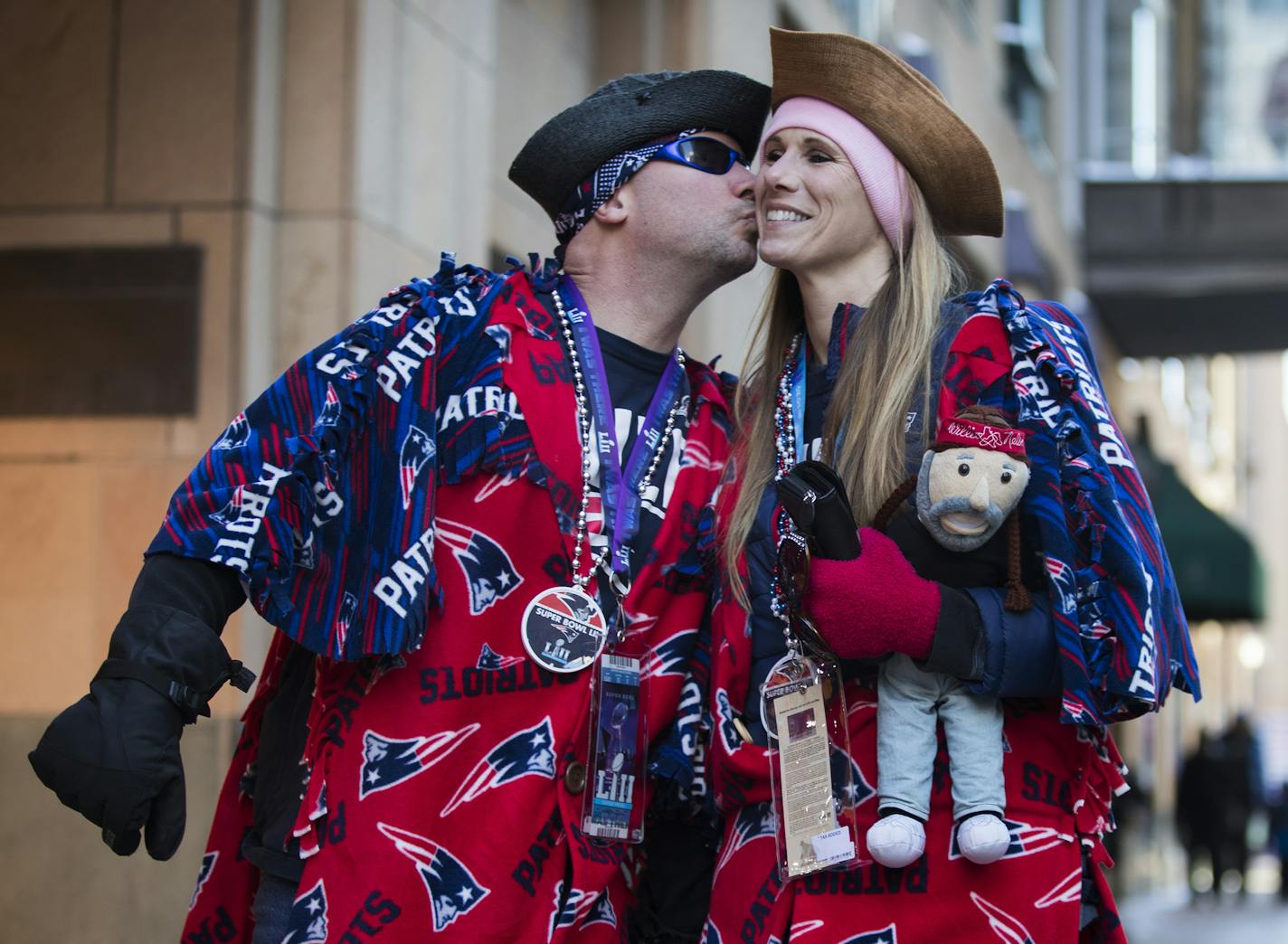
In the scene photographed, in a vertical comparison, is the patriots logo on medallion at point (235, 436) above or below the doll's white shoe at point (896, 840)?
above

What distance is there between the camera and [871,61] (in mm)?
3516

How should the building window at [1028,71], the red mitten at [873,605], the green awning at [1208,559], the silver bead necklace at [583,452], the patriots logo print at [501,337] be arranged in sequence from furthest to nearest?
the green awning at [1208,559] < the building window at [1028,71] < the patriots logo print at [501,337] < the silver bead necklace at [583,452] < the red mitten at [873,605]

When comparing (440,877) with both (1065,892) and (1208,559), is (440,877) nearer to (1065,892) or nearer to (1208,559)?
(1065,892)

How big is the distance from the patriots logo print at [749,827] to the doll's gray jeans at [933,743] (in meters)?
0.27

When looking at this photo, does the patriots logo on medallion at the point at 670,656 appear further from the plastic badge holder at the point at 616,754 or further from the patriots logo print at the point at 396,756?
the patriots logo print at the point at 396,756

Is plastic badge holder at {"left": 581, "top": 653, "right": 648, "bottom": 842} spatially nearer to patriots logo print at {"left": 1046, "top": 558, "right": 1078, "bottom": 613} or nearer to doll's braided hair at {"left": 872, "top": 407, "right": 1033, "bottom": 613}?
doll's braided hair at {"left": 872, "top": 407, "right": 1033, "bottom": 613}

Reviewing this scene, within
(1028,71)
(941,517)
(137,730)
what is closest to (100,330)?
(137,730)

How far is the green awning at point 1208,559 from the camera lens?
18.0m

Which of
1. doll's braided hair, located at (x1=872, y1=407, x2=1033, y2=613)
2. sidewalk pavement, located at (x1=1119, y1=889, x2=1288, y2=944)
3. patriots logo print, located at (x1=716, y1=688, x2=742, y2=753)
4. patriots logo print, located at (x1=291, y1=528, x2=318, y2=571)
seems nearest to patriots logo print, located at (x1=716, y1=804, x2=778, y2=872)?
patriots logo print, located at (x1=716, y1=688, x2=742, y2=753)

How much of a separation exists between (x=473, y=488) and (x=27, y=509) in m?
2.80

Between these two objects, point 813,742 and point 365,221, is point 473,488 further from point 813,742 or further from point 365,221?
point 365,221

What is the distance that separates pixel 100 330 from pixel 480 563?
2791mm

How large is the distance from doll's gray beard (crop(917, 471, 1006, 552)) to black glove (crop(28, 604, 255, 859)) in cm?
117

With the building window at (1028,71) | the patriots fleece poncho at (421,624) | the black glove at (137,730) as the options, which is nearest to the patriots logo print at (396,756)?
the patriots fleece poncho at (421,624)
